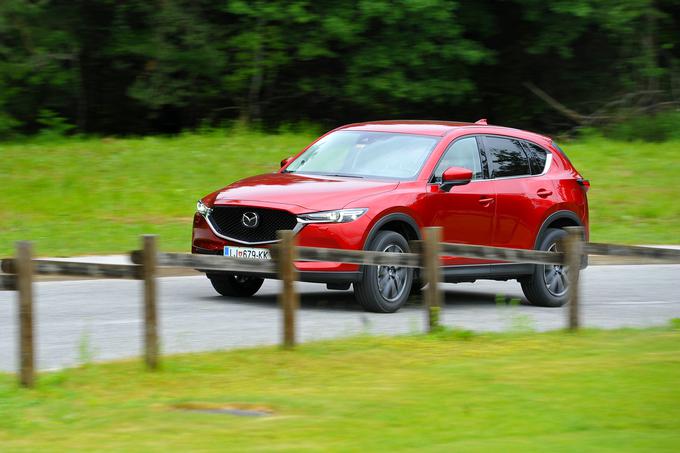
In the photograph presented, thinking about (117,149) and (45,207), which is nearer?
(45,207)

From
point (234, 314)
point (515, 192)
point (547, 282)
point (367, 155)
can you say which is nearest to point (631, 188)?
point (547, 282)

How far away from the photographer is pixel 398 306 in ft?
38.1

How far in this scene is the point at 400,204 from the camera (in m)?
11.6

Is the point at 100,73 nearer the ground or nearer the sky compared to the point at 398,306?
nearer the sky

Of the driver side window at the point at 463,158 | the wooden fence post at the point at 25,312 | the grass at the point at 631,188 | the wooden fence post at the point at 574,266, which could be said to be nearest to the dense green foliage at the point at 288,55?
the grass at the point at 631,188

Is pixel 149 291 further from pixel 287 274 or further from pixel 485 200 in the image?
pixel 485 200

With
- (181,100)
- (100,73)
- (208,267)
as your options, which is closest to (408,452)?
(208,267)

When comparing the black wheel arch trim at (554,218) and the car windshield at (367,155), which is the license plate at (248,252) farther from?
the black wheel arch trim at (554,218)

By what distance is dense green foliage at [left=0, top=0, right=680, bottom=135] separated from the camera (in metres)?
29.0

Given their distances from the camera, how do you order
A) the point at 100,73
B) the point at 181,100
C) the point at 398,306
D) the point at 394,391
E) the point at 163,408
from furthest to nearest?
the point at 100,73 → the point at 181,100 → the point at 398,306 → the point at 394,391 → the point at 163,408

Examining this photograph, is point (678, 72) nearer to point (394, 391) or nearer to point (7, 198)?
point (7, 198)

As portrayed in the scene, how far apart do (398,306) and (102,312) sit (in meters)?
2.83

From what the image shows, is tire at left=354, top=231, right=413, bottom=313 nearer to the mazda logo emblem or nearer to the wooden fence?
the mazda logo emblem

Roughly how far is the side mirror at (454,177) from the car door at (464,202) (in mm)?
61
